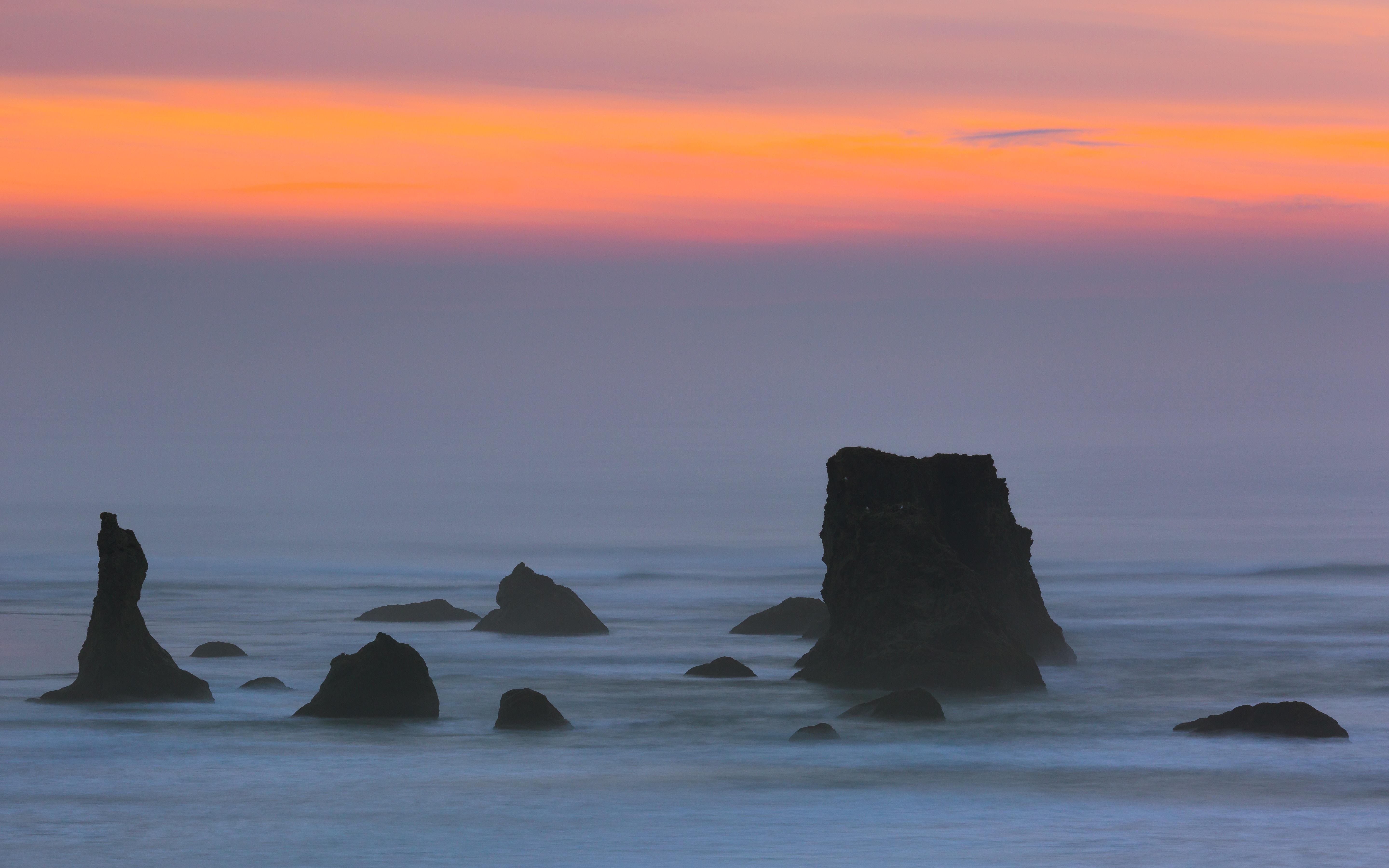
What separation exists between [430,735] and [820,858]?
14606mm

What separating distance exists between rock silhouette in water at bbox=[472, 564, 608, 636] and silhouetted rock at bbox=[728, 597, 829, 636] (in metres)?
5.38

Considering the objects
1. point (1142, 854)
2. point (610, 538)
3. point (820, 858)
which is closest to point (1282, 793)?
point (1142, 854)

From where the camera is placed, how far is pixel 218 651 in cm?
6775

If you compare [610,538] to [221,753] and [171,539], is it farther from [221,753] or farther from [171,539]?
[221,753]

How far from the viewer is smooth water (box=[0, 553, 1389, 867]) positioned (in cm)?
4141

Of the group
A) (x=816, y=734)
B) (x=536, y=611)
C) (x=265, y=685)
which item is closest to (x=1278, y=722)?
(x=816, y=734)

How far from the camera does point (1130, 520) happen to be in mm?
165500

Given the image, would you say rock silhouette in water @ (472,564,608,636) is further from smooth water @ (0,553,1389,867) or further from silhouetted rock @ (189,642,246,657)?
silhouetted rock @ (189,642,246,657)

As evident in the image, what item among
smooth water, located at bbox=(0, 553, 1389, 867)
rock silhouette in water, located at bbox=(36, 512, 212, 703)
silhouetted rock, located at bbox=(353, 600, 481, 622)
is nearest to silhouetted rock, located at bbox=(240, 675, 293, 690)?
smooth water, located at bbox=(0, 553, 1389, 867)

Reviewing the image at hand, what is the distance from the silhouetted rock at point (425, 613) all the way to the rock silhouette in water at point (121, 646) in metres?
26.5

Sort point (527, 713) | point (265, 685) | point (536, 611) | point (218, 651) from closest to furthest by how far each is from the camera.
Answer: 1. point (527, 713)
2. point (265, 685)
3. point (218, 651)
4. point (536, 611)

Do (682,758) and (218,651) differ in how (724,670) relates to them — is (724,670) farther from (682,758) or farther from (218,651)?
(218,651)

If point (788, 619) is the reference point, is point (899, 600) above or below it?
above

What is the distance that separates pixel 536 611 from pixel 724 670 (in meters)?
14.2
